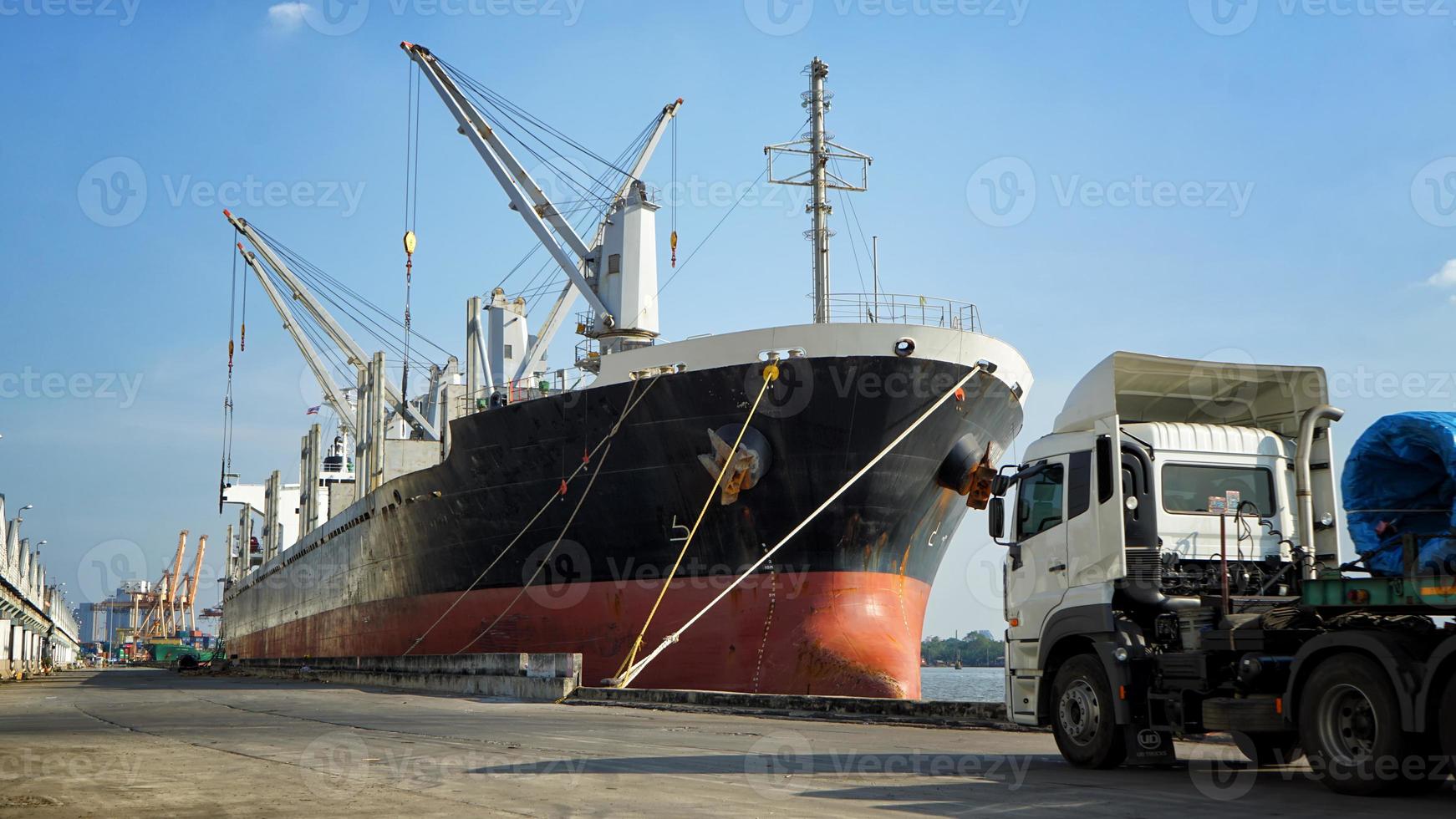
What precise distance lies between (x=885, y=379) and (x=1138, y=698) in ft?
38.2

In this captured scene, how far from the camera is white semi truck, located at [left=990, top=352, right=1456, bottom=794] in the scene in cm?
672

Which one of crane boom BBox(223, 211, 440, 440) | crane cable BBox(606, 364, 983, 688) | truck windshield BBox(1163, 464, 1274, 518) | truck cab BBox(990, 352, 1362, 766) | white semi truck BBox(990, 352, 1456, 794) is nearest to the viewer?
white semi truck BBox(990, 352, 1456, 794)

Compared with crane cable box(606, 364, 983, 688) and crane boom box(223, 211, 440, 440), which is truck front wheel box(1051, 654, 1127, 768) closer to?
crane cable box(606, 364, 983, 688)

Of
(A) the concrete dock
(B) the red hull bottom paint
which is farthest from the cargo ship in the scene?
(A) the concrete dock

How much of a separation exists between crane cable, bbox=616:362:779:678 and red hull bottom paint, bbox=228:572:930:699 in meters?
0.17

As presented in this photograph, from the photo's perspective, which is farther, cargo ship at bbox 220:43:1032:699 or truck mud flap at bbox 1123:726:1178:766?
cargo ship at bbox 220:43:1032:699

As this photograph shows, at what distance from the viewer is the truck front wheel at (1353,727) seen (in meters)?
6.48

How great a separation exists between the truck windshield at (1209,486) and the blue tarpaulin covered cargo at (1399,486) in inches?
32.8

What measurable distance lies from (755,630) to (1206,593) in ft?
36.3

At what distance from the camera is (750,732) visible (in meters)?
12.1

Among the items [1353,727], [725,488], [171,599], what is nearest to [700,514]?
[725,488]

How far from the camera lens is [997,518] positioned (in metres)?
9.91

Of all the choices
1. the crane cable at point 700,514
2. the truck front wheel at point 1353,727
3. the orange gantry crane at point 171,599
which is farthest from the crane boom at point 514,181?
the orange gantry crane at point 171,599

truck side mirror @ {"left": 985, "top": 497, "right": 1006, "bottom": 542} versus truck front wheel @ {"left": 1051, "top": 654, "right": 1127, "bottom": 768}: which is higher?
truck side mirror @ {"left": 985, "top": 497, "right": 1006, "bottom": 542}
